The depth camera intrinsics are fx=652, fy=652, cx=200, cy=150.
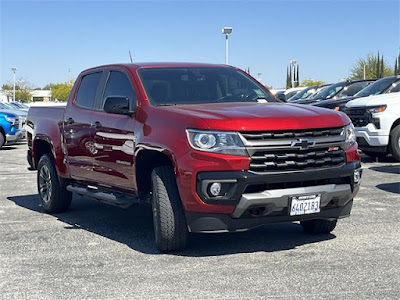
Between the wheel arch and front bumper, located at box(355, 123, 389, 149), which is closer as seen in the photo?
the wheel arch

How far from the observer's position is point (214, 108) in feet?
19.8

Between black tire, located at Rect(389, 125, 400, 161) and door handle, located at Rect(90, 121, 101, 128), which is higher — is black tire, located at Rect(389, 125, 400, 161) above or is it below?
below

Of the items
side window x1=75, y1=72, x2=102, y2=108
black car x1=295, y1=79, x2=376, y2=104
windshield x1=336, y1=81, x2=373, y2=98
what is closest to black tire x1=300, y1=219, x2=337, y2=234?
side window x1=75, y1=72, x2=102, y2=108

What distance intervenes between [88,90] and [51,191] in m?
1.42

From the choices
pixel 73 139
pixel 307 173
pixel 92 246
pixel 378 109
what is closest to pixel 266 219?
pixel 307 173

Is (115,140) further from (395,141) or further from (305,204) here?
(395,141)

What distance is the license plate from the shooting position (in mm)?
5523

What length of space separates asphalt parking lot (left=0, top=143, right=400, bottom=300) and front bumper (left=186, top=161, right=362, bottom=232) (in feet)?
1.13

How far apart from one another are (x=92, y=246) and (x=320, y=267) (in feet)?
7.53

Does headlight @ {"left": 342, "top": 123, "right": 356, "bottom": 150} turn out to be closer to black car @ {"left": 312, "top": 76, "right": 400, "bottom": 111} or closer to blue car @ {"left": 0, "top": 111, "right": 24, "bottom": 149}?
black car @ {"left": 312, "top": 76, "right": 400, "bottom": 111}

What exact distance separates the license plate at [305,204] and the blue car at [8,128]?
1571 cm

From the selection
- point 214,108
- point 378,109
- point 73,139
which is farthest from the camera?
point 378,109

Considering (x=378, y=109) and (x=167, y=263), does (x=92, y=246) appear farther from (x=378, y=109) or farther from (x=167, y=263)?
(x=378, y=109)

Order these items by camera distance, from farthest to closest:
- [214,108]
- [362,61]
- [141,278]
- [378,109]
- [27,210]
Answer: [362,61]
[378,109]
[27,210]
[214,108]
[141,278]
